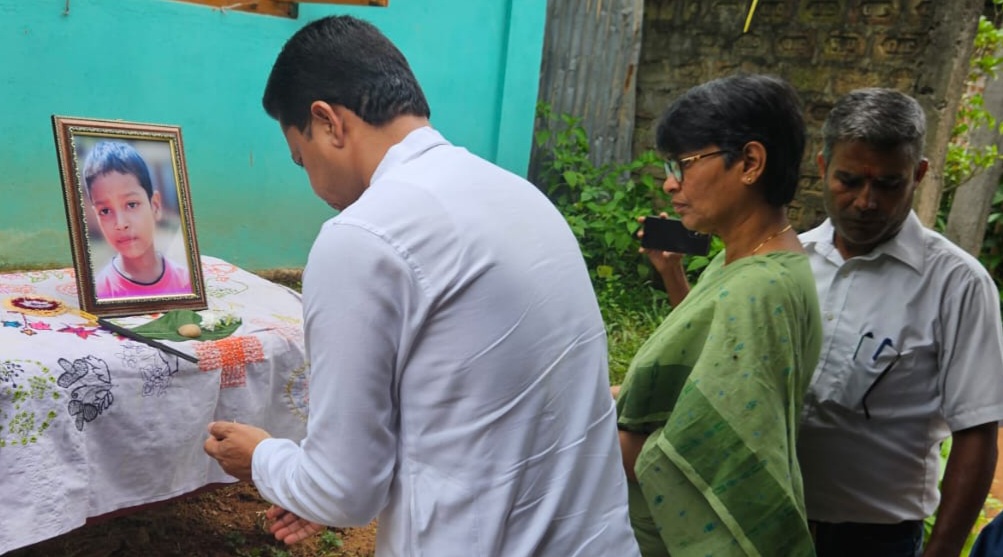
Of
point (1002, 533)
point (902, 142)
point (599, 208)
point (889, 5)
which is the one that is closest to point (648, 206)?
point (599, 208)

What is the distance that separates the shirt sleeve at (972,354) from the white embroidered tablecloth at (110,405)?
184 cm

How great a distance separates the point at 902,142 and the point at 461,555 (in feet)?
4.66

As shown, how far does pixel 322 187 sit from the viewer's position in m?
1.32

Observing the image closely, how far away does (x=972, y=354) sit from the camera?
1763mm

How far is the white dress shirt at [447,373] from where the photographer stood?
3.53ft

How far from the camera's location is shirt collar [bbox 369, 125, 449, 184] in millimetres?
1205

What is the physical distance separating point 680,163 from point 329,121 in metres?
0.75

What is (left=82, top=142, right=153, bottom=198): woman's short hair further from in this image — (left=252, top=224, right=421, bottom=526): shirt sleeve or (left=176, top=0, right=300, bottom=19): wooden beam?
(left=176, top=0, right=300, bottom=19): wooden beam

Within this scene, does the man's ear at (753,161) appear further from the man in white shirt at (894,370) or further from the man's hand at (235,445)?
the man's hand at (235,445)

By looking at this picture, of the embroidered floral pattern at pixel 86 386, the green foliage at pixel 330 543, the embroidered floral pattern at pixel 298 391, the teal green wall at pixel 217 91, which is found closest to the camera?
the embroidered floral pattern at pixel 86 386

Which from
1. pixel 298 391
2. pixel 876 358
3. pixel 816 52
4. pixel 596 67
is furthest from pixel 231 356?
pixel 596 67

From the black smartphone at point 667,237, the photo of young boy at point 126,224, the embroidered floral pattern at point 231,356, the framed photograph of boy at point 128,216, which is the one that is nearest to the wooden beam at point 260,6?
the framed photograph of boy at point 128,216

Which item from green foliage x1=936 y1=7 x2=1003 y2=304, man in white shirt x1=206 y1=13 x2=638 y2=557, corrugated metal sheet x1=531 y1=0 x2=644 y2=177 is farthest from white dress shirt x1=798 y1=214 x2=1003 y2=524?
corrugated metal sheet x1=531 y1=0 x2=644 y2=177

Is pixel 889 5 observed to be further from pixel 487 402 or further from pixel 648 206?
pixel 487 402
